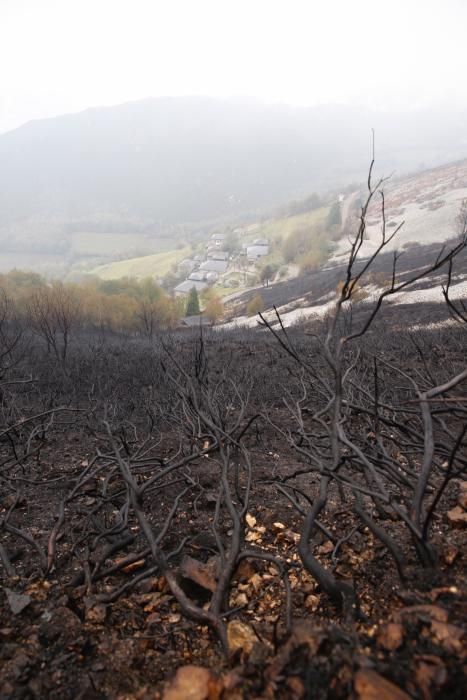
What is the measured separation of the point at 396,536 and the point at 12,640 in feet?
8.72

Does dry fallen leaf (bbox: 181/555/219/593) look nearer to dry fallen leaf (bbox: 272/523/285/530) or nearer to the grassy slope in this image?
dry fallen leaf (bbox: 272/523/285/530)

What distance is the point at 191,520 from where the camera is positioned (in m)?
4.18

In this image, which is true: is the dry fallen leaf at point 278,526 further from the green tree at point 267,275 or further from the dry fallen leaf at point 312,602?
the green tree at point 267,275

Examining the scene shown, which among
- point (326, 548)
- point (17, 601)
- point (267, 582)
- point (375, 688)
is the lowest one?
point (326, 548)

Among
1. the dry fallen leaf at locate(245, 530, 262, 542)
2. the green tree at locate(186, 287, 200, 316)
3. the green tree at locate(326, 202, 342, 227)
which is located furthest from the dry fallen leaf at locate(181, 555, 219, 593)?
the green tree at locate(326, 202, 342, 227)

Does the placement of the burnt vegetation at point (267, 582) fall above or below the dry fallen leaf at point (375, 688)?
below

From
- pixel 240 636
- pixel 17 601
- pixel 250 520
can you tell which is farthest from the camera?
pixel 250 520

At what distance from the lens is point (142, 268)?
309 feet

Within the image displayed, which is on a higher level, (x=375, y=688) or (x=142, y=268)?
(x=375, y=688)

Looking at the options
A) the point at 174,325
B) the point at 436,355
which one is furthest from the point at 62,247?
the point at 436,355

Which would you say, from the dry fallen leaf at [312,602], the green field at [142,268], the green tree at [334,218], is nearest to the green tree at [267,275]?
the green tree at [334,218]

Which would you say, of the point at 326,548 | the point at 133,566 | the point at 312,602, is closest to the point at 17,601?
the point at 133,566

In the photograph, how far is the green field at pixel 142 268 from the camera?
8975 centimetres

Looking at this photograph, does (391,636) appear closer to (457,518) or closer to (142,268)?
(457,518)
